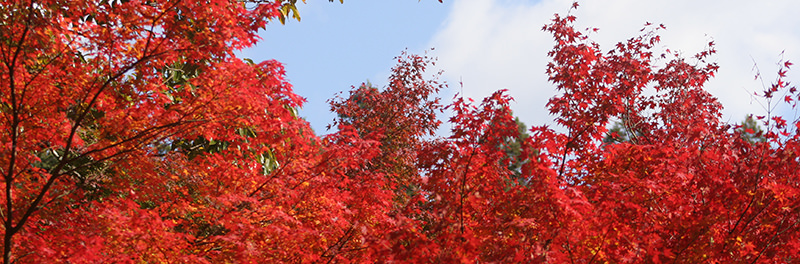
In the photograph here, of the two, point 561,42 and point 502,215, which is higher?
point 561,42

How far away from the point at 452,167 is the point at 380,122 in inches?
439

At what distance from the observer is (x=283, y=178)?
7.29m

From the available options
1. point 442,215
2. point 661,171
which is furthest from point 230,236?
point 661,171

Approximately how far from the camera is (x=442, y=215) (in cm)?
523

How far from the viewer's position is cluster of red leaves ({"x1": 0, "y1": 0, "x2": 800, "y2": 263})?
→ 5.58 metres

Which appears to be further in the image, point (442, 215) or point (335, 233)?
point (335, 233)

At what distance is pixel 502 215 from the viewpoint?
6395 millimetres

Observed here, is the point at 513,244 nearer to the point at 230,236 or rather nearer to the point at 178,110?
the point at 230,236

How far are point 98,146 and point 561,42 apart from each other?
695 cm

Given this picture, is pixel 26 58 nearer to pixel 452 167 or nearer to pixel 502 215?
pixel 452 167

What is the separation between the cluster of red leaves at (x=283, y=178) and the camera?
5.58 m

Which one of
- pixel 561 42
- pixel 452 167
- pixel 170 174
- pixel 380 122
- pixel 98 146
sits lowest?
pixel 452 167

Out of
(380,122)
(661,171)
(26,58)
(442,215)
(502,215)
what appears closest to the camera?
(442,215)

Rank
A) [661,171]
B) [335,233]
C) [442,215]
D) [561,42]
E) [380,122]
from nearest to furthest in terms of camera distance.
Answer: [442,215], [661,171], [335,233], [561,42], [380,122]
